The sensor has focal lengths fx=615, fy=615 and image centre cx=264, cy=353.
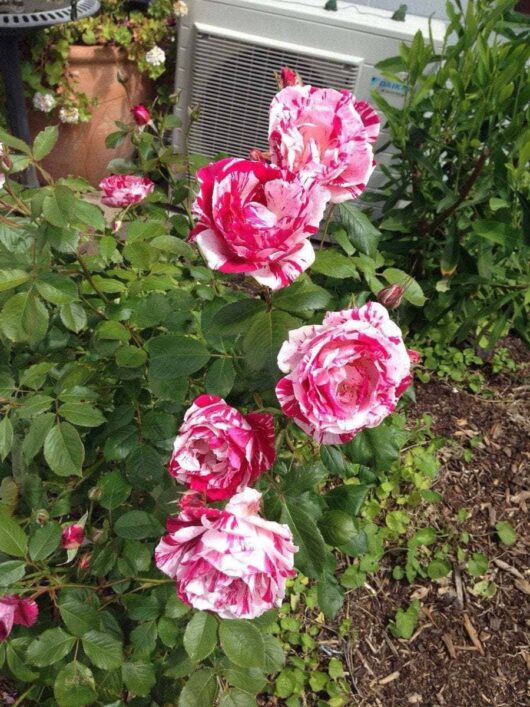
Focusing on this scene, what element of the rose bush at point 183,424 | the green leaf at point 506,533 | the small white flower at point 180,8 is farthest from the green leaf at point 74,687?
the small white flower at point 180,8

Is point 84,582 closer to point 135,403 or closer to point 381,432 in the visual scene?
point 135,403

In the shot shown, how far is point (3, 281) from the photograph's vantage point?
33.5 inches

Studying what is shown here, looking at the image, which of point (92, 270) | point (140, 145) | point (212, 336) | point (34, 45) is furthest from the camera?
point (34, 45)

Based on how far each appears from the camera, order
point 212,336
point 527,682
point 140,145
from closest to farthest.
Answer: point 212,336, point 140,145, point 527,682

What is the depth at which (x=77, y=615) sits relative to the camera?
2.96ft

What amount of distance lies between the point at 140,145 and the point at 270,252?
30.9 inches

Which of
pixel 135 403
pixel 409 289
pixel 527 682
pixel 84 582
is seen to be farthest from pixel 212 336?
pixel 527 682

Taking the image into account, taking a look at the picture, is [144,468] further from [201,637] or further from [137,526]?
[201,637]

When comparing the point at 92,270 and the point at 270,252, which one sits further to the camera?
the point at 92,270

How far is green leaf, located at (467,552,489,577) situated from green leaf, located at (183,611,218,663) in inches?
42.3

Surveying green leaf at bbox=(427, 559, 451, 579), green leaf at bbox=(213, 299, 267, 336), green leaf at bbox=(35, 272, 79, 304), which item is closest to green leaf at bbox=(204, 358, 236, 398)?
green leaf at bbox=(213, 299, 267, 336)

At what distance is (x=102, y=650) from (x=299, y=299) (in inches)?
23.3

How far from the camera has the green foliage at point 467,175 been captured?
1.57m

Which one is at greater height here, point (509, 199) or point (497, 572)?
point (509, 199)
